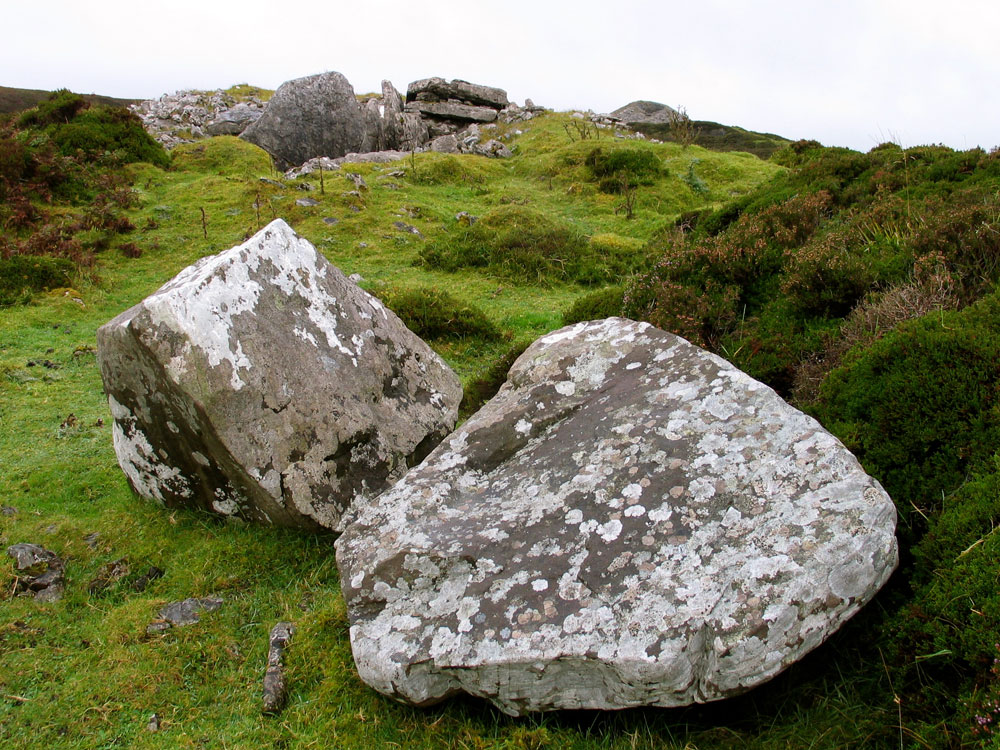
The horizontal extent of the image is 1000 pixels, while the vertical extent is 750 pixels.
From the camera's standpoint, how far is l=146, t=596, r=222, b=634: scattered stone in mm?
5055

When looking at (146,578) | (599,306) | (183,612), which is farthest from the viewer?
(599,306)

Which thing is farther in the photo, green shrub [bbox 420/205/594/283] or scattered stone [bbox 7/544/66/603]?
green shrub [bbox 420/205/594/283]

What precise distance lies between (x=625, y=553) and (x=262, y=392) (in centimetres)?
332

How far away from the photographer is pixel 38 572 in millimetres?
5602

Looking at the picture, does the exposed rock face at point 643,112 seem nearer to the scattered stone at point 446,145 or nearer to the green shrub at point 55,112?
the scattered stone at point 446,145

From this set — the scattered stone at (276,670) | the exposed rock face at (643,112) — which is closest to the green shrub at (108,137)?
the scattered stone at (276,670)

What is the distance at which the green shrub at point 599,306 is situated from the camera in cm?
977

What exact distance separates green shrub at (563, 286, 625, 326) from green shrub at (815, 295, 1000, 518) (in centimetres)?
443

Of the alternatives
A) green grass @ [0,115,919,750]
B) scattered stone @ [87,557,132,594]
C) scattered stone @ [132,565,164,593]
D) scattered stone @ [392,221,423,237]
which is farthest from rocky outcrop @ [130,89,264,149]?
scattered stone @ [132,565,164,593]

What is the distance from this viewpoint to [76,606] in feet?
17.6

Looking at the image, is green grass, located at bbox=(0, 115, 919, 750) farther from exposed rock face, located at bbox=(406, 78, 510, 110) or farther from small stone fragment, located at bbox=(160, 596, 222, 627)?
exposed rock face, located at bbox=(406, 78, 510, 110)

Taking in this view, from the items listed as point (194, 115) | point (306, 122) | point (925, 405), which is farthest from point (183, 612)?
point (194, 115)

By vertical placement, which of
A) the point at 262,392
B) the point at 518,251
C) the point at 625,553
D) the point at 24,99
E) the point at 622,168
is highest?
the point at 24,99

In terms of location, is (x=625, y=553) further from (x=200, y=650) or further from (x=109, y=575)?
(x=109, y=575)
